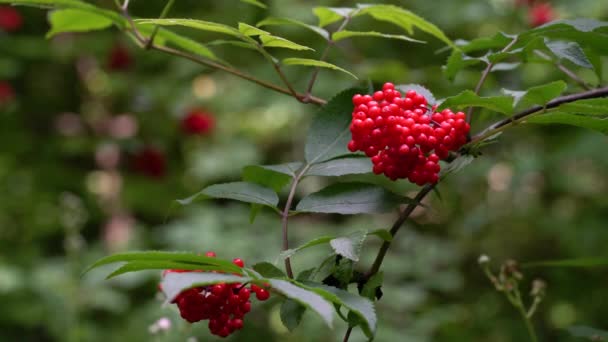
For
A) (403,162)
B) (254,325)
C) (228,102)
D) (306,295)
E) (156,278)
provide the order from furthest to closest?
1. (228,102)
2. (156,278)
3. (254,325)
4. (403,162)
5. (306,295)

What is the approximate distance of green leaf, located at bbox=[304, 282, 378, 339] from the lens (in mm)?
622

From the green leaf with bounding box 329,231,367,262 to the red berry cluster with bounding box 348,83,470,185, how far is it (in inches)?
5.5

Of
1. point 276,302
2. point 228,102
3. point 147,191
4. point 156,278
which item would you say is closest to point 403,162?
Answer: point 276,302

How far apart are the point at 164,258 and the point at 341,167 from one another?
1.13 feet

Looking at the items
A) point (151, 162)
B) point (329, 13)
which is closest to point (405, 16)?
point (329, 13)

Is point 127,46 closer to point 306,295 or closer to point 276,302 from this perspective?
point 276,302

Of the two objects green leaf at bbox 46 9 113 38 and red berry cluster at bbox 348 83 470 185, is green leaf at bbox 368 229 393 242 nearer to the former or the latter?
red berry cluster at bbox 348 83 470 185

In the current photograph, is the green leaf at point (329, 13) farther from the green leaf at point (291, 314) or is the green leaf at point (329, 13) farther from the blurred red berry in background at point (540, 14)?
the blurred red berry in background at point (540, 14)

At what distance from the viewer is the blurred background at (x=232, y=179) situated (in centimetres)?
238

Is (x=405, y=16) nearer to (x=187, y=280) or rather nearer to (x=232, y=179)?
(x=187, y=280)

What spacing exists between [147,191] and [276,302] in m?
1.56

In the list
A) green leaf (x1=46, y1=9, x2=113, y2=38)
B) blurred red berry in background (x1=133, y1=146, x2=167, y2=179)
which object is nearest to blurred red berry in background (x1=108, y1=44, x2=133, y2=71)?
blurred red berry in background (x1=133, y1=146, x2=167, y2=179)

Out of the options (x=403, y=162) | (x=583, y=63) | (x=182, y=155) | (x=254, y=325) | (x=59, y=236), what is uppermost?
(x=583, y=63)

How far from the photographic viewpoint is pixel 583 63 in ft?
2.97
